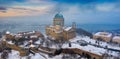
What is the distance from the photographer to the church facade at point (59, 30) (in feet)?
24.8

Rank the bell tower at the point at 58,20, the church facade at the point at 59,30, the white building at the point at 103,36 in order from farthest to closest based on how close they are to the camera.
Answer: the bell tower at the point at 58,20, the church facade at the point at 59,30, the white building at the point at 103,36

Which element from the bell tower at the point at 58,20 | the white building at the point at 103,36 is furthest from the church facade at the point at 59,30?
the white building at the point at 103,36

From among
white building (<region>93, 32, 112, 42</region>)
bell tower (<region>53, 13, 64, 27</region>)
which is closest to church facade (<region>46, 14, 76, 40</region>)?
bell tower (<region>53, 13, 64, 27</region>)

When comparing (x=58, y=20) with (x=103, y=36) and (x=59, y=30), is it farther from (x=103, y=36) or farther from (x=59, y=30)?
(x=103, y=36)

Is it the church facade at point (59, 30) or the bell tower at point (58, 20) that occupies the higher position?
the bell tower at point (58, 20)

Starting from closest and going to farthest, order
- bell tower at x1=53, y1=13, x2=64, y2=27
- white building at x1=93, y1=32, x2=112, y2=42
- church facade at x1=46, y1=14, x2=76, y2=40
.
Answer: white building at x1=93, y1=32, x2=112, y2=42
church facade at x1=46, y1=14, x2=76, y2=40
bell tower at x1=53, y1=13, x2=64, y2=27

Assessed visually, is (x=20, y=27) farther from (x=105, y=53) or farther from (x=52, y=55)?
(x=105, y=53)

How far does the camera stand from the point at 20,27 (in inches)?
256

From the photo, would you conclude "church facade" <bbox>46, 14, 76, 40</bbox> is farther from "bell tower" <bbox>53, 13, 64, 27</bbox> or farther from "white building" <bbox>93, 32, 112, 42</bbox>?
"white building" <bbox>93, 32, 112, 42</bbox>

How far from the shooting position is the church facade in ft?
24.8

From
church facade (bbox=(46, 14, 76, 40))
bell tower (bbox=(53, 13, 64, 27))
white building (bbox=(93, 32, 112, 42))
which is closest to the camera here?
white building (bbox=(93, 32, 112, 42))

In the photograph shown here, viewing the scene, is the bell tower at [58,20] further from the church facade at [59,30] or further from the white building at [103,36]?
the white building at [103,36]

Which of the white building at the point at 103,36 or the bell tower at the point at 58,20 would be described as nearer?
the white building at the point at 103,36

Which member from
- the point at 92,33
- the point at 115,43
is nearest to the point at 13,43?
the point at 92,33
